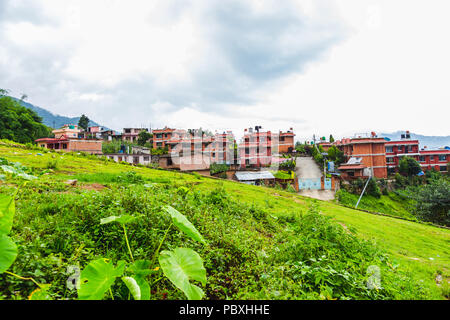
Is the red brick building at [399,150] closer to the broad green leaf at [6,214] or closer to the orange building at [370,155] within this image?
the orange building at [370,155]

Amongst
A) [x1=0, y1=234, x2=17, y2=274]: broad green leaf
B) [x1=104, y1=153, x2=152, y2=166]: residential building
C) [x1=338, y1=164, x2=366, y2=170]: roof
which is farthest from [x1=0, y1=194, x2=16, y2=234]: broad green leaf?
[x1=338, y1=164, x2=366, y2=170]: roof

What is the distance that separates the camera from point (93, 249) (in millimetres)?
2303

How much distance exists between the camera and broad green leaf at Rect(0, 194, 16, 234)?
5.03 feet

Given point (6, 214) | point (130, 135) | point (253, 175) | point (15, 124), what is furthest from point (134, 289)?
point (130, 135)

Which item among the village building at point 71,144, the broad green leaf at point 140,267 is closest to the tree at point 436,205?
the broad green leaf at point 140,267

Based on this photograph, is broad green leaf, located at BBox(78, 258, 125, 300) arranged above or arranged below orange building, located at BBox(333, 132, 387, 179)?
below

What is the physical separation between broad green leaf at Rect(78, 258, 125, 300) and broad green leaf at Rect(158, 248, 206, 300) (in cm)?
30

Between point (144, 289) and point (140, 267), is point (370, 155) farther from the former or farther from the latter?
point (144, 289)

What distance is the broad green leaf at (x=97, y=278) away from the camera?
1453mm

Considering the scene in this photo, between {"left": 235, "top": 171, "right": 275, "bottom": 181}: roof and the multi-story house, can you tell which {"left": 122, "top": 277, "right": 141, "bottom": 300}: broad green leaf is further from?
the multi-story house

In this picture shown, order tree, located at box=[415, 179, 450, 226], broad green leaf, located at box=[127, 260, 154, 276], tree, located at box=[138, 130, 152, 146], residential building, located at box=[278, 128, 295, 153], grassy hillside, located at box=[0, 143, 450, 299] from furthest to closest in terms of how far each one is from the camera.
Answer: tree, located at box=[138, 130, 152, 146] < residential building, located at box=[278, 128, 295, 153] < tree, located at box=[415, 179, 450, 226] < grassy hillside, located at box=[0, 143, 450, 299] < broad green leaf, located at box=[127, 260, 154, 276]

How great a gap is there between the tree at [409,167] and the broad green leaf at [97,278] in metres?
36.4

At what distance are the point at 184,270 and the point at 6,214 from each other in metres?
1.25

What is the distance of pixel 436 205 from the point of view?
19.6 metres
